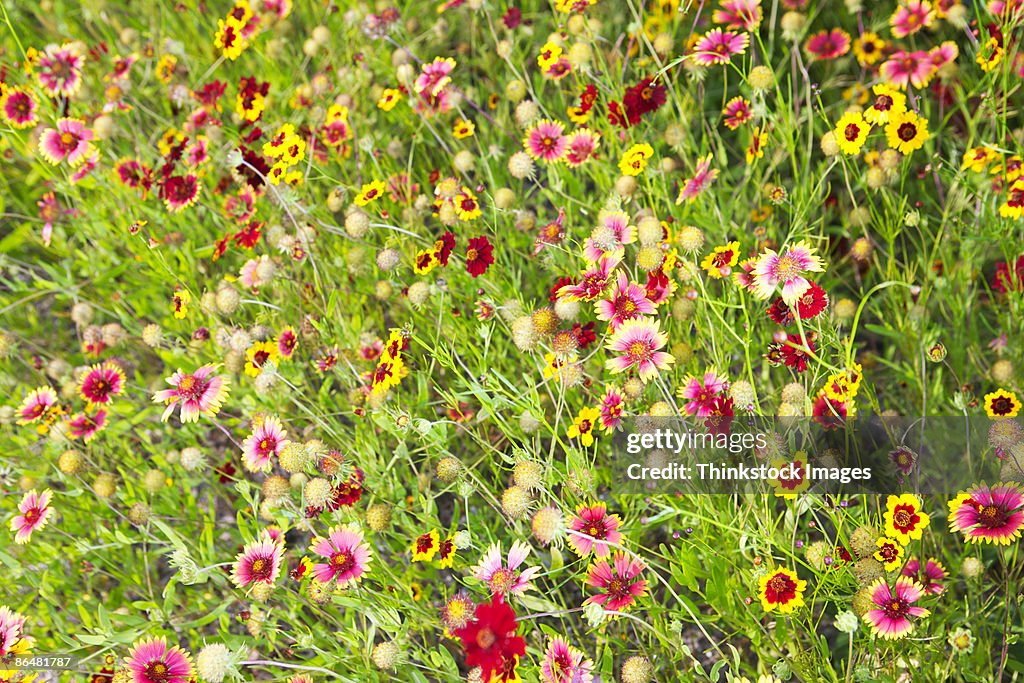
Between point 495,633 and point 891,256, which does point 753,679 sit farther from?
point 891,256

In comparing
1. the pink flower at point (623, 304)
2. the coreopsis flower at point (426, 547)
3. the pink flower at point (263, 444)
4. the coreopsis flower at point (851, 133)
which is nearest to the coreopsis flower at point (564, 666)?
the coreopsis flower at point (426, 547)

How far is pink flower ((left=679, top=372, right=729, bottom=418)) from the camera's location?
Answer: 5.28 ft

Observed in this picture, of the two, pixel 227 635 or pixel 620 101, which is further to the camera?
Result: pixel 620 101

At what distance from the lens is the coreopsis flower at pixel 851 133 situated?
1.73m

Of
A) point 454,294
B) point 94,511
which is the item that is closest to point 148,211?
point 94,511

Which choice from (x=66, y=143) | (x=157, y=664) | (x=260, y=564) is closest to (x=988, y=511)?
(x=260, y=564)

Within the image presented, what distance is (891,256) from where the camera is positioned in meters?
1.92

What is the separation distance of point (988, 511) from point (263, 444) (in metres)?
1.46

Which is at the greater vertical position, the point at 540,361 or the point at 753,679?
the point at 540,361

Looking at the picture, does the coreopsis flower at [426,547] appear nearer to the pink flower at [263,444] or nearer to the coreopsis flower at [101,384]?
the pink flower at [263,444]

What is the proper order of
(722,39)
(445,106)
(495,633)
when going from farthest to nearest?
(445,106), (722,39), (495,633)

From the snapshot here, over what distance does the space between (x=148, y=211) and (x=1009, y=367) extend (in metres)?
2.44

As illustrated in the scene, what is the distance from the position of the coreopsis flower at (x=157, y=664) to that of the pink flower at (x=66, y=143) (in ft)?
4.81

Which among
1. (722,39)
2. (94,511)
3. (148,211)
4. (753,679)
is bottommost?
(753,679)
